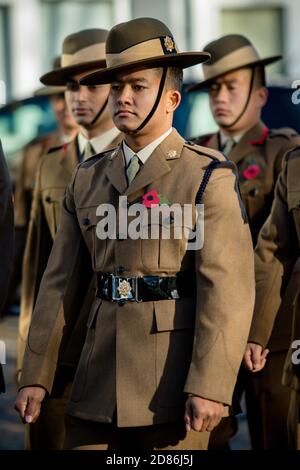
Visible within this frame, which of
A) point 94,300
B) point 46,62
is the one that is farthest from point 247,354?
point 46,62

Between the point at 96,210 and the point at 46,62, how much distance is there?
1528 cm

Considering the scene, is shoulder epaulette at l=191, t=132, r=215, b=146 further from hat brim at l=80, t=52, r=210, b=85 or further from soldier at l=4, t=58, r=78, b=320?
hat brim at l=80, t=52, r=210, b=85

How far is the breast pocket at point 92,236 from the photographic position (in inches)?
211

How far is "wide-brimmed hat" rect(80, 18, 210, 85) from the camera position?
530 cm

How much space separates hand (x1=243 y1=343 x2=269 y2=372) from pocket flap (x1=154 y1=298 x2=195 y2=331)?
648mm

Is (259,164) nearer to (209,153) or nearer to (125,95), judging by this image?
(209,153)

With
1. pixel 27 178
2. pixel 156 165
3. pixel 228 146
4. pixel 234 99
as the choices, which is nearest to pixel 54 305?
pixel 156 165

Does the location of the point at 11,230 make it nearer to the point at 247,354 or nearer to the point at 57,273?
the point at 57,273

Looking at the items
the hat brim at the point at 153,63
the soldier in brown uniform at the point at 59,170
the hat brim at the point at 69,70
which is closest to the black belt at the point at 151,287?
the hat brim at the point at 153,63

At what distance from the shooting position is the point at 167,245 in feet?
17.0

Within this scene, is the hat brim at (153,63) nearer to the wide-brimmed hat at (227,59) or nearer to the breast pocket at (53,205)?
the breast pocket at (53,205)

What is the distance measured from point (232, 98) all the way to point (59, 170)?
110 cm

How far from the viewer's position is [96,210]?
5391mm

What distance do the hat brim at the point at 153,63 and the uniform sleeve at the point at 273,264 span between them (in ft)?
2.81
